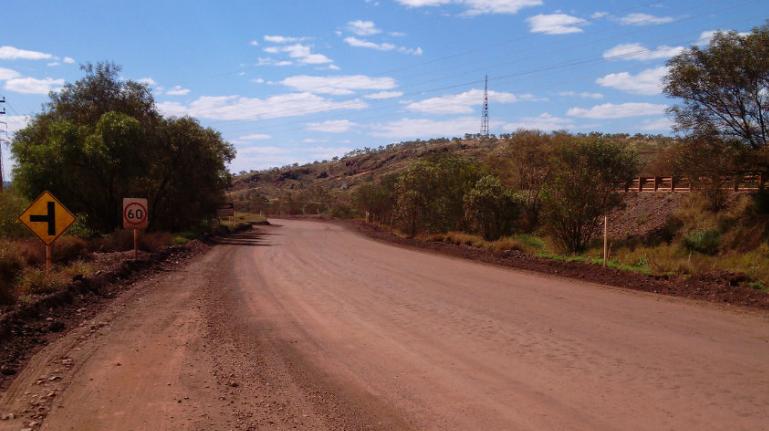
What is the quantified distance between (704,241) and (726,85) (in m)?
5.92

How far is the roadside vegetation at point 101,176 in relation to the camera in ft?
58.8

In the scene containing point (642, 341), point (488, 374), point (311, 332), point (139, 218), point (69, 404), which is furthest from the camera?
point (139, 218)

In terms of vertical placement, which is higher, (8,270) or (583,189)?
(583,189)

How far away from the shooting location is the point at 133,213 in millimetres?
22641

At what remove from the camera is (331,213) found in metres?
89.2

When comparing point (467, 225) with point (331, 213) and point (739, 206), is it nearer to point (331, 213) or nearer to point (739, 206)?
point (739, 206)

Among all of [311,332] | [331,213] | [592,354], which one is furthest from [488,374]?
[331,213]

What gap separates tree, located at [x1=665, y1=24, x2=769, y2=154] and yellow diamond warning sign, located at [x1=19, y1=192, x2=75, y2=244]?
72.0ft

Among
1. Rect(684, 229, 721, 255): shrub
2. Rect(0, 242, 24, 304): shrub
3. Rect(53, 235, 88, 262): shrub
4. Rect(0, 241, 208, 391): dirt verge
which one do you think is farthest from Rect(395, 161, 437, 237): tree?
Rect(0, 242, 24, 304): shrub

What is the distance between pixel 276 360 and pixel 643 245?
21.2 metres

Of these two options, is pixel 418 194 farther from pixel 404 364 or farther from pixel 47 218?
pixel 404 364

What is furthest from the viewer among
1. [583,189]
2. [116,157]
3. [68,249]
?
[116,157]

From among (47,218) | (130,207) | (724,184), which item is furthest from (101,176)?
(724,184)

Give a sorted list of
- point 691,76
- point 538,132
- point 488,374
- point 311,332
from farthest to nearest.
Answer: point 538,132 < point 691,76 < point 311,332 < point 488,374
